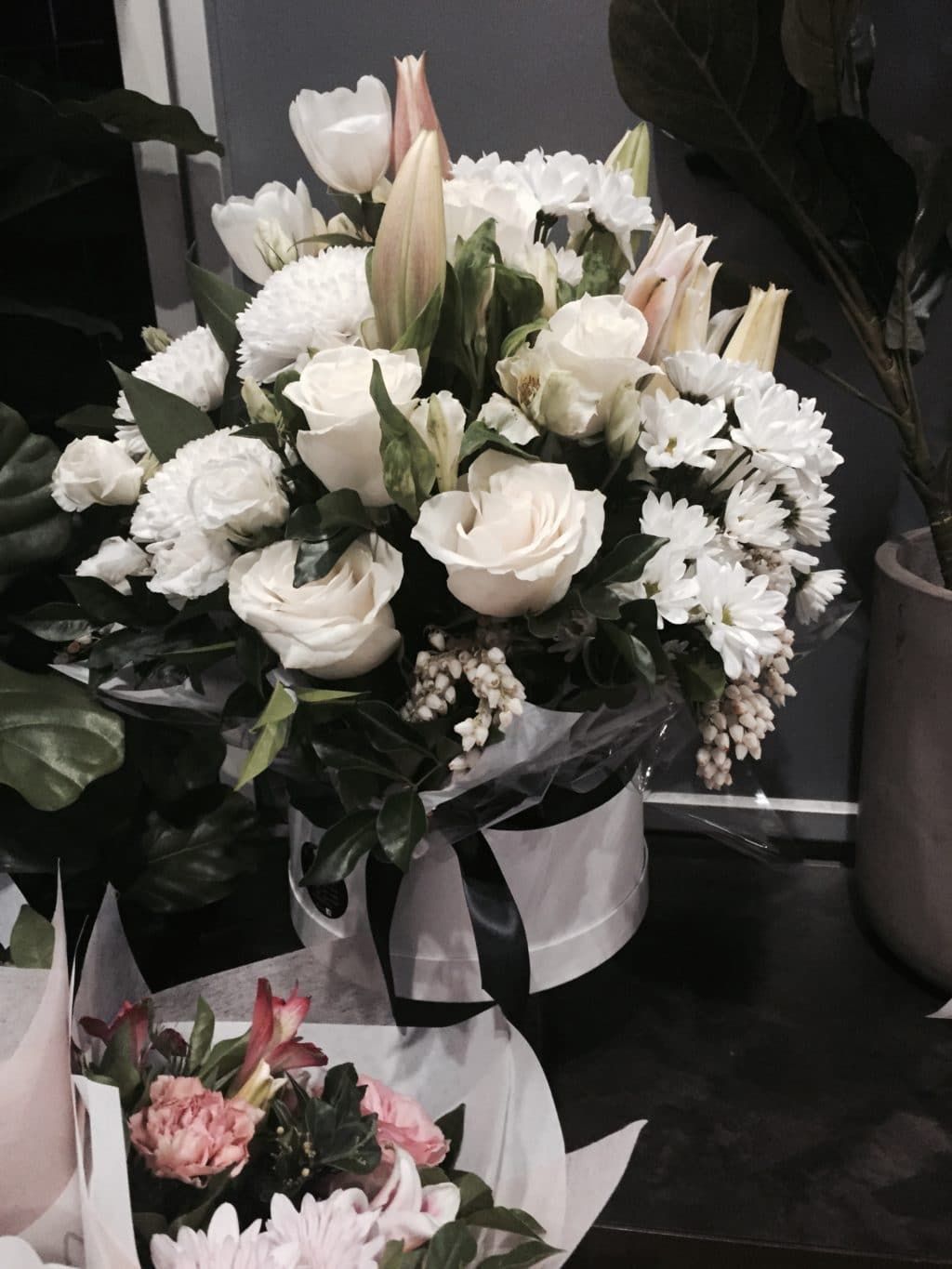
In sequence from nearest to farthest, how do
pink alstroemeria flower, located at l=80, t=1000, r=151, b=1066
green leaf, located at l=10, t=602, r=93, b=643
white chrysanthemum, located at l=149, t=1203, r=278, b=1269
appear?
white chrysanthemum, located at l=149, t=1203, r=278, b=1269, pink alstroemeria flower, located at l=80, t=1000, r=151, b=1066, green leaf, located at l=10, t=602, r=93, b=643

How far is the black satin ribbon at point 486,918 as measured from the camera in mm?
625

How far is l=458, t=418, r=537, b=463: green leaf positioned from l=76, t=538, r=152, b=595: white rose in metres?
0.21

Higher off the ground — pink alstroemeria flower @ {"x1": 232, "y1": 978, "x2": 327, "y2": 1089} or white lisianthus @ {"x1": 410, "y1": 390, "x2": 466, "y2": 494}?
white lisianthus @ {"x1": 410, "y1": 390, "x2": 466, "y2": 494}

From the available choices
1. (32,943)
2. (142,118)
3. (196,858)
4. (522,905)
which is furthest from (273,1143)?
(142,118)

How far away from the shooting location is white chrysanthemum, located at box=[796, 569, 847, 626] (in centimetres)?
65

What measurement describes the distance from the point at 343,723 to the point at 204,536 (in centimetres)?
12

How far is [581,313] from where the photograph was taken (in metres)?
0.53

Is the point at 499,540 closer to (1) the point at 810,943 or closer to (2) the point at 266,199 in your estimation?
(2) the point at 266,199

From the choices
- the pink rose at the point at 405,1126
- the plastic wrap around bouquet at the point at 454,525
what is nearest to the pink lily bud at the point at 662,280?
the plastic wrap around bouquet at the point at 454,525

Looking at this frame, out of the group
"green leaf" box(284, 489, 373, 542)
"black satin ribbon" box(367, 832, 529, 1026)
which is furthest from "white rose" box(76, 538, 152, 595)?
"black satin ribbon" box(367, 832, 529, 1026)

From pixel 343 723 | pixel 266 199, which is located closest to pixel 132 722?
pixel 343 723

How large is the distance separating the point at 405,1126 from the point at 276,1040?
0.22ft

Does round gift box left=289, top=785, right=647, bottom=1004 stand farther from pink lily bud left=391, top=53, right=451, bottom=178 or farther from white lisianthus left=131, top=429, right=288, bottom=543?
pink lily bud left=391, top=53, right=451, bottom=178

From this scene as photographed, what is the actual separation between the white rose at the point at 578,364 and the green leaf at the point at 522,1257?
37 cm
